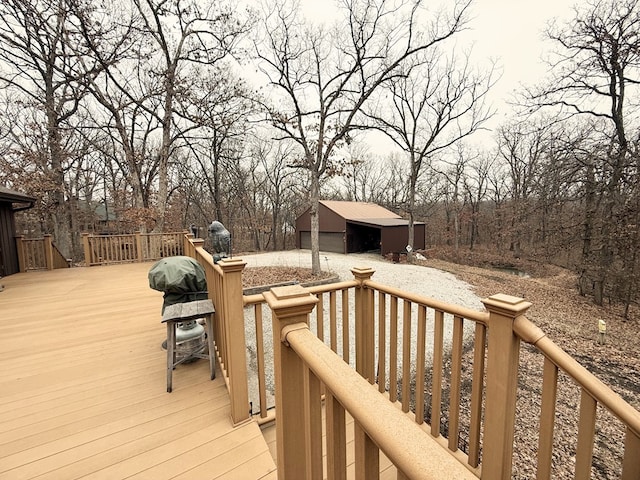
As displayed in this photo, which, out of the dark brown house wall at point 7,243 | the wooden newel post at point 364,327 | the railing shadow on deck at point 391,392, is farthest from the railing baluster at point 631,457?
the dark brown house wall at point 7,243

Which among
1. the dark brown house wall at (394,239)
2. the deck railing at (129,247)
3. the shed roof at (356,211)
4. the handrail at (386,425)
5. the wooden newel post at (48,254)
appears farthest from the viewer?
the shed roof at (356,211)

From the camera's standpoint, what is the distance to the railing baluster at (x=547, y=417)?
4.41 ft

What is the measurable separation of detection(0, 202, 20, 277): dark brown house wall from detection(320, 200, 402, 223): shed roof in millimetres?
13747

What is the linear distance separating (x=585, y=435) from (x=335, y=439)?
1.28 metres

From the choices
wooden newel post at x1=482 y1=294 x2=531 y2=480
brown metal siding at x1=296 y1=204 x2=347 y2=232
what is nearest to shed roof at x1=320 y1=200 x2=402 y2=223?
brown metal siding at x1=296 y1=204 x2=347 y2=232

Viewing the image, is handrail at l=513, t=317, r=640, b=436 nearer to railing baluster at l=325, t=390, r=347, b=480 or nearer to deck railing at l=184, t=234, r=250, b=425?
railing baluster at l=325, t=390, r=347, b=480

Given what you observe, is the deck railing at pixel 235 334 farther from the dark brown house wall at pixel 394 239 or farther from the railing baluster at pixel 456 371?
the dark brown house wall at pixel 394 239

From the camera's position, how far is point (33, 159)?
10094 millimetres

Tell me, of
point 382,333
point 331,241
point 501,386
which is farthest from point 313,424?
point 331,241

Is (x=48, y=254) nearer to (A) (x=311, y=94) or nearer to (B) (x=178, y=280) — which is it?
(B) (x=178, y=280)

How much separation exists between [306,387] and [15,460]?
2.12 meters

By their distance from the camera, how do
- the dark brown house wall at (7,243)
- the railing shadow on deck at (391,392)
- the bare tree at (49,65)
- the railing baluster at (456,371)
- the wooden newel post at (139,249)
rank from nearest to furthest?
1. the railing shadow on deck at (391,392)
2. the railing baluster at (456,371)
3. the dark brown house wall at (7,243)
4. the bare tree at (49,65)
5. the wooden newel post at (139,249)

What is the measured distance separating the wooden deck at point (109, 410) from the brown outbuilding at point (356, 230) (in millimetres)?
13823

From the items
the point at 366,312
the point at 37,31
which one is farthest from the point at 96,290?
the point at 37,31
